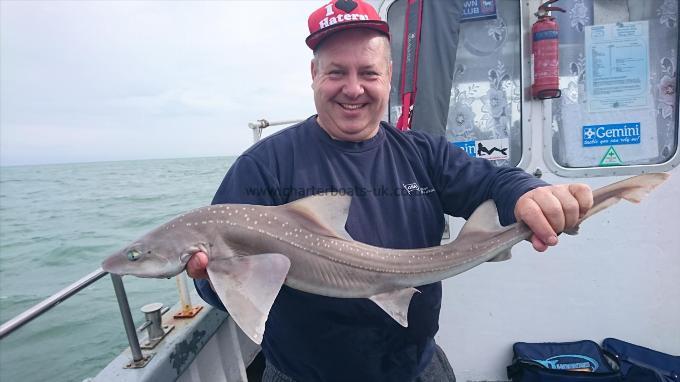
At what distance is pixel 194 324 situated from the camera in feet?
11.0

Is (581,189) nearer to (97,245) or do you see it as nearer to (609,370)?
(609,370)

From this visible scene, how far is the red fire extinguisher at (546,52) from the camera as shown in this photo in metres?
3.33

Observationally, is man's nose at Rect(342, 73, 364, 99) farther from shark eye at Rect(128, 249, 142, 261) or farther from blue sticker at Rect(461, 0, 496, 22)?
blue sticker at Rect(461, 0, 496, 22)

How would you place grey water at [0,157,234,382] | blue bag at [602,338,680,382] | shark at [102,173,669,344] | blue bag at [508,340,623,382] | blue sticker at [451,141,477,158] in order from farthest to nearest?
grey water at [0,157,234,382] → blue sticker at [451,141,477,158] → blue bag at [508,340,623,382] → blue bag at [602,338,680,382] → shark at [102,173,669,344]

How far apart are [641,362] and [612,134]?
202cm

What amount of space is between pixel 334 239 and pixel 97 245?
67.3 ft

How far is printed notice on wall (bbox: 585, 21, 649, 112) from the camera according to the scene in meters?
3.47

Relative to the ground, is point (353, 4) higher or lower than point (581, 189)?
higher

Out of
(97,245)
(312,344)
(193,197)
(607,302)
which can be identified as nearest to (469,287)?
(607,302)

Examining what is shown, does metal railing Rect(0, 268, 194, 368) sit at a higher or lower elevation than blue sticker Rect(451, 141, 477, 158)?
lower

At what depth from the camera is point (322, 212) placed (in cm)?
187

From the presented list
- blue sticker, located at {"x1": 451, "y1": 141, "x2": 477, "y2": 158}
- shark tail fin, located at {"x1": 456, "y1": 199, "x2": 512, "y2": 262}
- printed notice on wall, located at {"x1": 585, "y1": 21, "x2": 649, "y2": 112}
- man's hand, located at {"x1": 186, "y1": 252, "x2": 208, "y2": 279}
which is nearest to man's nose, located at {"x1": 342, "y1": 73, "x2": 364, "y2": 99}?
shark tail fin, located at {"x1": 456, "y1": 199, "x2": 512, "y2": 262}

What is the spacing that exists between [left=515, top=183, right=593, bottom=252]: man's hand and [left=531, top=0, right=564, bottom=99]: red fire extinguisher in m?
1.94

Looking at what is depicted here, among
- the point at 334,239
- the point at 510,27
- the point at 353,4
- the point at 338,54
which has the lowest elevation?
the point at 334,239
